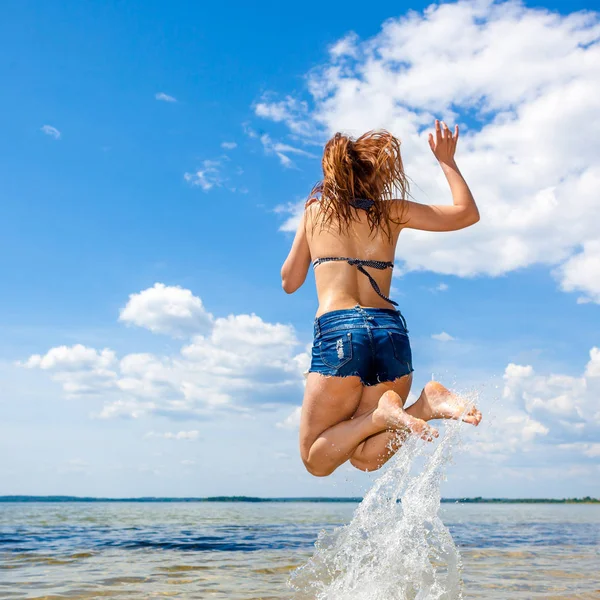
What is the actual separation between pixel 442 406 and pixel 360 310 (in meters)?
0.70

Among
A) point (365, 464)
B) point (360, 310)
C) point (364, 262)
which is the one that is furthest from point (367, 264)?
point (365, 464)

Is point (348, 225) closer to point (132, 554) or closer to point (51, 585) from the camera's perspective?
point (51, 585)

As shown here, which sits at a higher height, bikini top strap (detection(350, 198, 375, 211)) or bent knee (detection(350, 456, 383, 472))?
bikini top strap (detection(350, 198, 375, 211))

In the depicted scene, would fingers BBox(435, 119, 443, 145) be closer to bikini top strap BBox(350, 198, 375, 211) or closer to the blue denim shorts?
bikini top strap BBox(350, 198, 375, 211)

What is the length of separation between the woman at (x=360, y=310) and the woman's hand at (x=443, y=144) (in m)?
0.24

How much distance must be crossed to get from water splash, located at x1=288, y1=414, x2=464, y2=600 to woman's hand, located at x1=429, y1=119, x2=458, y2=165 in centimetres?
176

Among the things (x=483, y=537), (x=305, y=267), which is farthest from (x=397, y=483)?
(x=483, y=537)

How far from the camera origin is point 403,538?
3967mm

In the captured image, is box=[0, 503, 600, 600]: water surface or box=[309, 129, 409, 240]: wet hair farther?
box=[0, 503, 600, 600]: water surface

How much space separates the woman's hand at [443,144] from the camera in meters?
3.99

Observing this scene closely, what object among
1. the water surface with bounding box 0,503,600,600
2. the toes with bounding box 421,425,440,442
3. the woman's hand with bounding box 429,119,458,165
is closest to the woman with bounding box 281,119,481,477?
the toes with bounding box 421,425,440,442

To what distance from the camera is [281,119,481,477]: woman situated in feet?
11.1

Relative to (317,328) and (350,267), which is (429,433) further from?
(350,267)


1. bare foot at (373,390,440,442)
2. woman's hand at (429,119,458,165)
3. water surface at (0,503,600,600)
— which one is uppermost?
woman's hand at (429,119,458,165)
